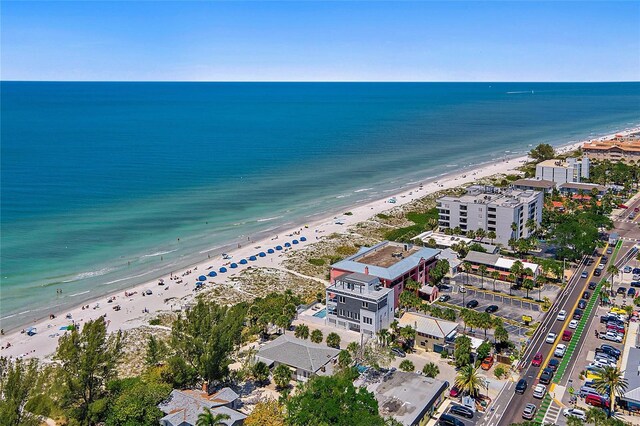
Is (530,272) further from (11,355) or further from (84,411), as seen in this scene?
(11,355)

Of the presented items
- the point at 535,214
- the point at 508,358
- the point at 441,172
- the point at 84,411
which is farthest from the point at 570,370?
the point at 441,172

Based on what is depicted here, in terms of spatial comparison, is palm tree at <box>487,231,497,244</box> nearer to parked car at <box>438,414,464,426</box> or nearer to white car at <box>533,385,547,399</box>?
white car at <box>533,385,547,399</box>

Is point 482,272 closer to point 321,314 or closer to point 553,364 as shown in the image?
point 553,364

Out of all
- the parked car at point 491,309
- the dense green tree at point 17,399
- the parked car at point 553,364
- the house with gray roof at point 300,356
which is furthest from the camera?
the parked car at point 491,309

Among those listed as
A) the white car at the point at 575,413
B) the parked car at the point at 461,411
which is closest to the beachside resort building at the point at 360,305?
the parked car at the point at 461,411

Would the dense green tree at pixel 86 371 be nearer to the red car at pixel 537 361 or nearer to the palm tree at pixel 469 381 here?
the palm tree at pixel 469 381
